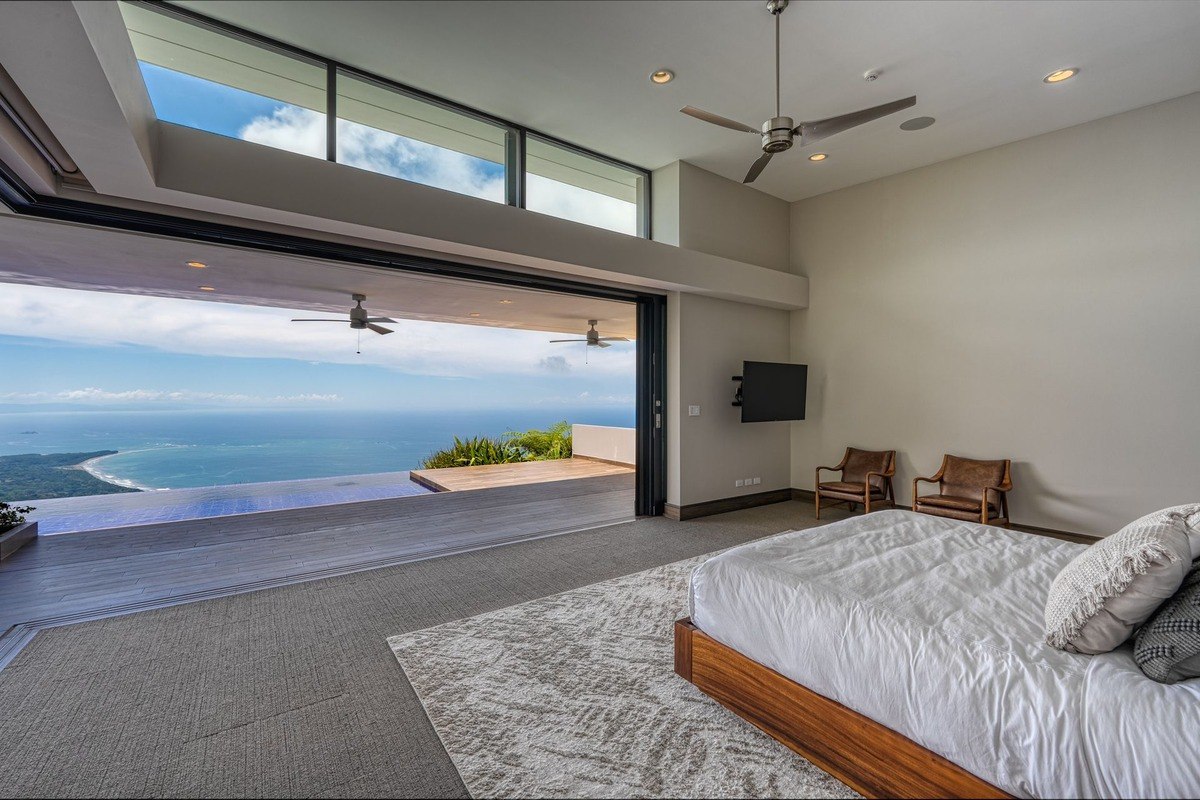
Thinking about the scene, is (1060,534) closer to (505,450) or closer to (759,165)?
(759,165)

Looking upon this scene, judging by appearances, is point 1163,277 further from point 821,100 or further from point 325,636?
point 325,636

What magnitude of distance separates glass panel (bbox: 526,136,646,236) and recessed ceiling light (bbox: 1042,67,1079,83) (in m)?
3.36

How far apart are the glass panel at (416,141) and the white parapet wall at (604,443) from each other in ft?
A: 20.5

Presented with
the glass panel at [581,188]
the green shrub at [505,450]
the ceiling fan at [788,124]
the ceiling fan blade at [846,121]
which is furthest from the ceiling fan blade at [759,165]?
the green shrub at [505,450]

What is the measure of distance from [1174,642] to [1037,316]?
4.49 meters

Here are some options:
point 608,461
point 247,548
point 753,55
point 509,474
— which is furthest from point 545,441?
point 753,55

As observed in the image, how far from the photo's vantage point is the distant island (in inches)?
309

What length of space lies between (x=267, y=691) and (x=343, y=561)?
1903 millimetres

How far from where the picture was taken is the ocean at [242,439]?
947 centimetres

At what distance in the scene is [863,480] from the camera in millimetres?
5746

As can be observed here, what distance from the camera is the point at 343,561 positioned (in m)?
4.18

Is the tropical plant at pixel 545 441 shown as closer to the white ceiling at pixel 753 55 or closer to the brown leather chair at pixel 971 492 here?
the brown leather chair at pixel 971 492

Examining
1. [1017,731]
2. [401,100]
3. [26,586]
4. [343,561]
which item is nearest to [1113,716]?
[1017,731]

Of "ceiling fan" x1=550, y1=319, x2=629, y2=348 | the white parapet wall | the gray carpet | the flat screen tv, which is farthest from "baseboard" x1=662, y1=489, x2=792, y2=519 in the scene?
"ceiling fan" x1=550, y1=319, x2=629, y2=348
